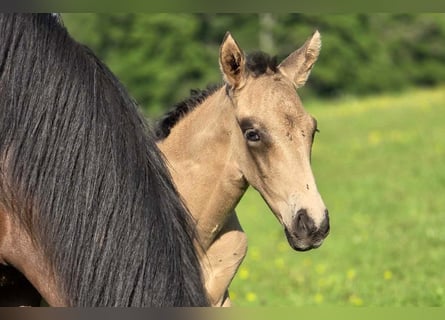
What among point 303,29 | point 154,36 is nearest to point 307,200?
point 303,29

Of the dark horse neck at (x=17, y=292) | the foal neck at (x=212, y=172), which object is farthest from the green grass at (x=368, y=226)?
the dark horse neck at (x=17, y=292)

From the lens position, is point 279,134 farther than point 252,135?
No

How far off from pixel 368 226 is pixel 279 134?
7035mm

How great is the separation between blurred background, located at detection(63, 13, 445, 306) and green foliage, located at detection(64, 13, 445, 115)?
4 centimetres

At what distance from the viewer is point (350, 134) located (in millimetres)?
18172

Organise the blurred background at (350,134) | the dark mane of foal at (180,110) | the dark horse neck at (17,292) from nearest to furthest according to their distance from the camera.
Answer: the dark horse neck at (17,292), the dark mane of foal at (180,110), the blurred background at (350,134)

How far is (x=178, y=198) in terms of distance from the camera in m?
3.00

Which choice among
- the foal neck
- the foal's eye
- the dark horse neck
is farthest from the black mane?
the dark horse neck

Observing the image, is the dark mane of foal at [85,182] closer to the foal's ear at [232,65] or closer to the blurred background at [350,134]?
the foal's ear at [232,65]

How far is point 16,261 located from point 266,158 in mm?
1313

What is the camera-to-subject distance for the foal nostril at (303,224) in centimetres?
353

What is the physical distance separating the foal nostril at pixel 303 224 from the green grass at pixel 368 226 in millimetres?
2411

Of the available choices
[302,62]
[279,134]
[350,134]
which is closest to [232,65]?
[302,62]

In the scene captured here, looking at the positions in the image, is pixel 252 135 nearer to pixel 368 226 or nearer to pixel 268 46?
pixel 368 226
